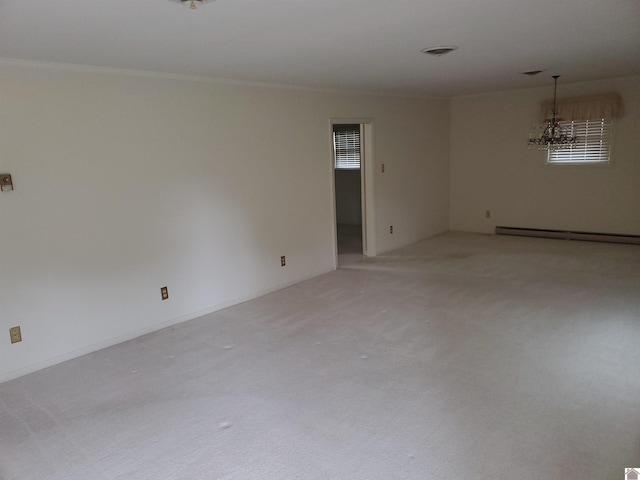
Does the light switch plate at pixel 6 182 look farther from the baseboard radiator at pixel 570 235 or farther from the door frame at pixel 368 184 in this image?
the baseboard radiator at pixel 570 235

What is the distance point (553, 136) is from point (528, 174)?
1.11 metres

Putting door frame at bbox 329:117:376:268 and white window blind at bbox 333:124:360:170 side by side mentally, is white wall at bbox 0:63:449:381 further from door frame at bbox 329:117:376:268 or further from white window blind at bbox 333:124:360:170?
white window blind at bbox 333:124:360:170

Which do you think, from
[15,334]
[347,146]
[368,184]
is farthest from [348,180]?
[15,334]

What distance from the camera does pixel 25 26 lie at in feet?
7.67

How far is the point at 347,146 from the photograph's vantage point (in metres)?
8.51

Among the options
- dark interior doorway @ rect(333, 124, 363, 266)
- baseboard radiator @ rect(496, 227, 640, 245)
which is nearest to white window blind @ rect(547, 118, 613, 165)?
baseboard radiator @ rect(496, 227, 640, 245)

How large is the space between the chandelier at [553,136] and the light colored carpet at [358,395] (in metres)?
2.17

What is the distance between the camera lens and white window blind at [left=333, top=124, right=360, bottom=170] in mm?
8320

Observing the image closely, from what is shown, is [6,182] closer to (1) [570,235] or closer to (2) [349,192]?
(2) [349,192]

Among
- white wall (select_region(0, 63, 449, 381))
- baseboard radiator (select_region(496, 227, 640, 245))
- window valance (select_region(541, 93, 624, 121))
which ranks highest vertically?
window valance (select_region(541, 93, 624, 121))

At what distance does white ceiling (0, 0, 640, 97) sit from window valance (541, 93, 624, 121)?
5.80 ft

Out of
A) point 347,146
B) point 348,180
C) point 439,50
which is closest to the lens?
point 439,50

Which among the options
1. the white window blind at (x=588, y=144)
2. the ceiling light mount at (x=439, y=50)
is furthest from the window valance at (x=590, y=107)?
the ceiling light mount at (x=439, y=50)

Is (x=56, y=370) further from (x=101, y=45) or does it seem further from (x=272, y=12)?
(x=272, y=12)
